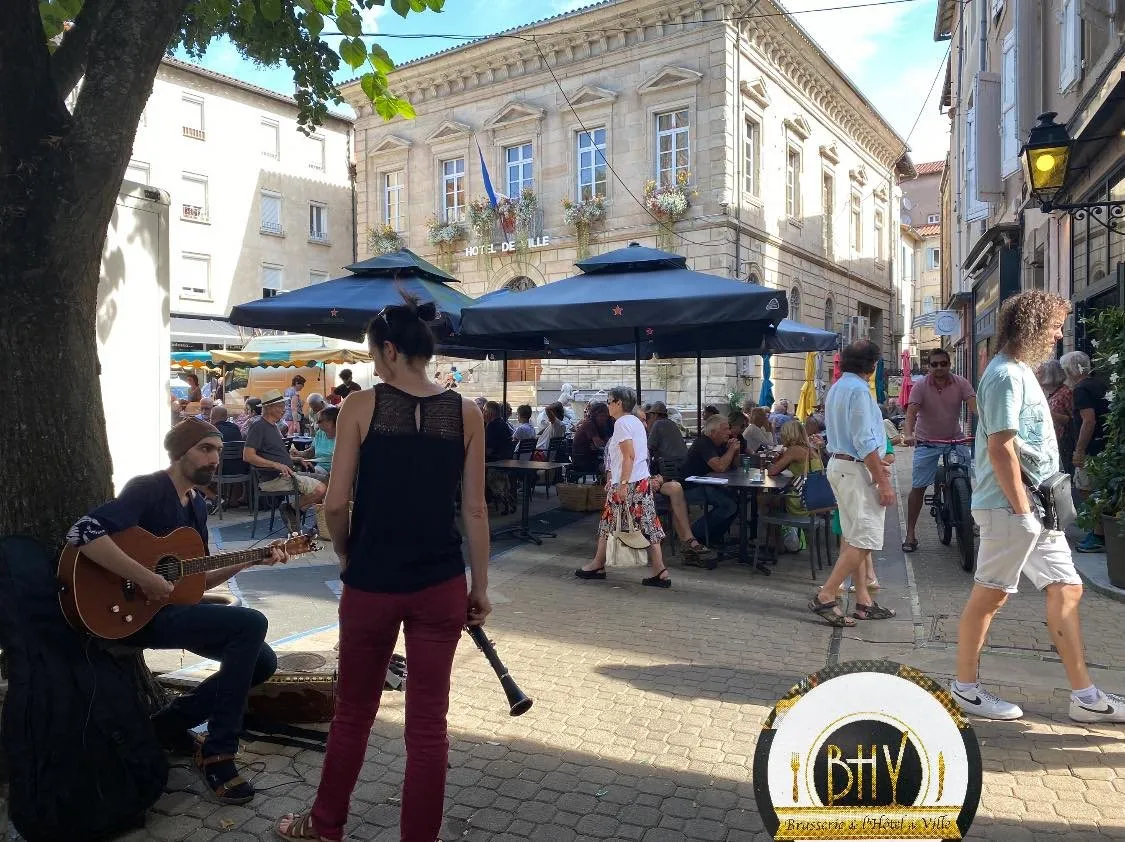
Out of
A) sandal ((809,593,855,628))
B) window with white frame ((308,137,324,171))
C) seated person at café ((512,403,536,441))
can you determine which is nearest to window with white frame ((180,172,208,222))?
window with white frame ((308,137,324,171))

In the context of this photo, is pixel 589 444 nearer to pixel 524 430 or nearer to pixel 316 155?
pixel 524 430

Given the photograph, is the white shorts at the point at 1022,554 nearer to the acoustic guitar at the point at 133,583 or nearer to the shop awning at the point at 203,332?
the acoustic guitar at the point at 133,583

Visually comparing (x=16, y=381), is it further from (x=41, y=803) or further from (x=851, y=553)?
(x=851, y=553)

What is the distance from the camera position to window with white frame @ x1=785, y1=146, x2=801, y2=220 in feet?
81.4

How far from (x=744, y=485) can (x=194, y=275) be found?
26.7 meters

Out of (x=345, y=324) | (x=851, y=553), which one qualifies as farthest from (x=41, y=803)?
(x=345, y=324)

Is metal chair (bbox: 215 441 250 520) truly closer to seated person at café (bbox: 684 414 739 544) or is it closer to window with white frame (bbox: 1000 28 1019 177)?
seated person at café (bbox: 684 414 739 544)

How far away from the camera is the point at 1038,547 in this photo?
3.69m

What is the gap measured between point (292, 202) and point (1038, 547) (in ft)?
105

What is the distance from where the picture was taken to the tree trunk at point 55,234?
9.86 feet

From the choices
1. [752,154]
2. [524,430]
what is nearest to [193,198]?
[752,154]

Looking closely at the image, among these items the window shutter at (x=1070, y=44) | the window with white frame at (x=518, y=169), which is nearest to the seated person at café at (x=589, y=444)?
the window shutter at (x=1070, y=44)

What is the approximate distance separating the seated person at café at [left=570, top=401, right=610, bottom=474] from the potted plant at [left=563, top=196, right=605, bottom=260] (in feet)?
40.1

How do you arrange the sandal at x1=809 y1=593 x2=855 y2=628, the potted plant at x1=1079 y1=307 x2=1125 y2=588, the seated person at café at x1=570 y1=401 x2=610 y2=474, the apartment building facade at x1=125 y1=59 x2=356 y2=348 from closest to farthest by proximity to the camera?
the sandal at x1=809 y1=593 x2=855 y2=628, the potted plant at x1=1079 y1=307 x2=1125 y2=588, the seated person at café at x1=570 y1=401 x2=610 y2=474, the apartment building facade at x1=125 y1=59 x2=356 y2=348
